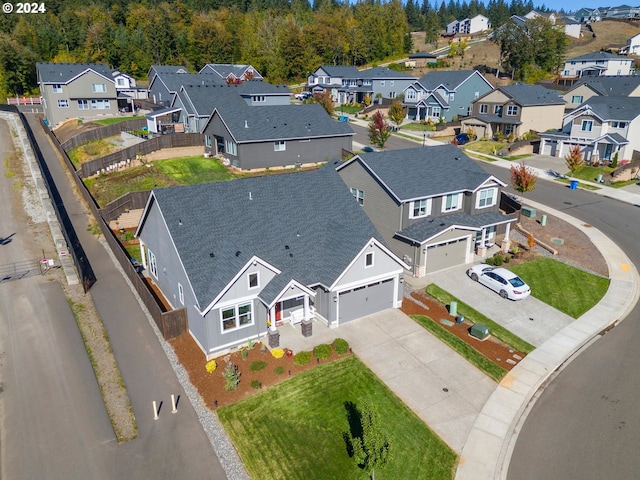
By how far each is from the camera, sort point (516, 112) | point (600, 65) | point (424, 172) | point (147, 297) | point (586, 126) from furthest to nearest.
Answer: point (600, 65), point (516, 112), point (586, 126), point (424, 172), point (147, 297)

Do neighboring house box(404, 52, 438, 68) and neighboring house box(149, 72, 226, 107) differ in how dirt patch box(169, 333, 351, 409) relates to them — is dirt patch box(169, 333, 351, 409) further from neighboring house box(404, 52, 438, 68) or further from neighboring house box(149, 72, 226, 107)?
neighboring house box(404, 52, 438, 68)

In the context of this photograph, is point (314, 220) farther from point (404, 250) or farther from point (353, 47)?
point (353, 47)

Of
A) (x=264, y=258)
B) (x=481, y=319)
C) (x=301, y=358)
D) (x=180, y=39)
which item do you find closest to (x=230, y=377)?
(x=301, y=358)

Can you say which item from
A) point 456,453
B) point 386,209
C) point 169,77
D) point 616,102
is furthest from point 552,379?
point 169,77

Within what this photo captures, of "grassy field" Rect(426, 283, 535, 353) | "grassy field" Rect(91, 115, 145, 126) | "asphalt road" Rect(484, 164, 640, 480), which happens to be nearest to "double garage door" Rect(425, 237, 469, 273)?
"grassy field" Rect(426, 283, 535, 353)

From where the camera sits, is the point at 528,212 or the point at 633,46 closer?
the point at 528,212

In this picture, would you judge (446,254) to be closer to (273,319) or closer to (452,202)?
(452,202)

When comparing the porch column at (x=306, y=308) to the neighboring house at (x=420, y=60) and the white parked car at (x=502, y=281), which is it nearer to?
the white parked car at (x=502, y=281)
